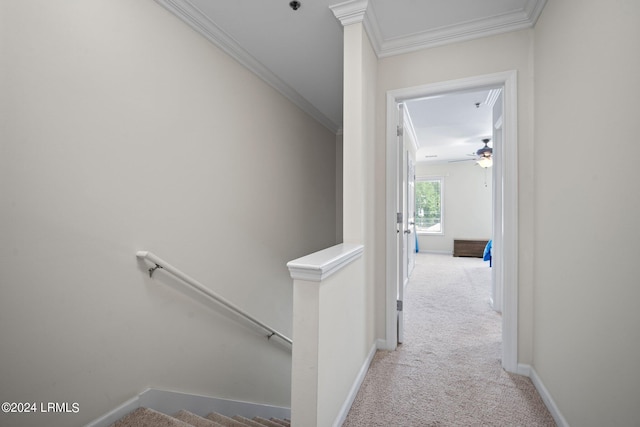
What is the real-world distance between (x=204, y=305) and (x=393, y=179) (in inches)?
67.9

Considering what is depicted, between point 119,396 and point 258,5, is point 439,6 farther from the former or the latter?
point 119,396

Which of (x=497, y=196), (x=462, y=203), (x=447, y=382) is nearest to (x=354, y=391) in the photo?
(x=447, y=382)

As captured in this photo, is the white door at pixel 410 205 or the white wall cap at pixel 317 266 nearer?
the white wall cap at pixel 317 266

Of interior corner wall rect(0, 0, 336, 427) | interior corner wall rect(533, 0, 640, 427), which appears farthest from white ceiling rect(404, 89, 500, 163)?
interior corner wall rect(0, 0, 336, 427)

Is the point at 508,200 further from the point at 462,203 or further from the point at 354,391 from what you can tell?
the point at 462,203

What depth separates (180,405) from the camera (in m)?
1.82

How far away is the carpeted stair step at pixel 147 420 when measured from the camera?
1444 mm

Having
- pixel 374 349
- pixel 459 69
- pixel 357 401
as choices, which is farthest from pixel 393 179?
pixel 357 401

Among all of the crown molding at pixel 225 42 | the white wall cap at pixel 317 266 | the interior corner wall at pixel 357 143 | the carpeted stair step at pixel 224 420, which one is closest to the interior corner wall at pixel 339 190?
the crown molding at pixel 225 42

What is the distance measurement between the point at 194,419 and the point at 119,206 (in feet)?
4.35

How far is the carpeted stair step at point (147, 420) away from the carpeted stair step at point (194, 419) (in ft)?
0.66

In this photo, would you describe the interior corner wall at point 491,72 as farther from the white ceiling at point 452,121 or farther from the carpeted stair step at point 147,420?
the carpeted stair step at point 147,420

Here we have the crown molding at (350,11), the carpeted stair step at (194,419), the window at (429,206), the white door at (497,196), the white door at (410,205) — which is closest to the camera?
the carpeted stair step at (194,419)

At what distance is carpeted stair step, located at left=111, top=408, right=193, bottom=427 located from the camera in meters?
1.44
